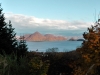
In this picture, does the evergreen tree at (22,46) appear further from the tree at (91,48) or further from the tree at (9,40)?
the tree at (91,48)

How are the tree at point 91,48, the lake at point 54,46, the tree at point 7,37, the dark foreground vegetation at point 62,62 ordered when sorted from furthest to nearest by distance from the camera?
the lake at point 54,46 < the tree at point 7,37 < the tree at point 91,48 < the dark foreground vegetation at point 62,62

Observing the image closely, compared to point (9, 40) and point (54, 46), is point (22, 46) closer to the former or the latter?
point (9, 40)

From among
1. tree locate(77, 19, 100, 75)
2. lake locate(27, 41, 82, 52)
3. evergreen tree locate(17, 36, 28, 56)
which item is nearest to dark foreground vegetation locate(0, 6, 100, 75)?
tree locate(77, 19, 100, 75)

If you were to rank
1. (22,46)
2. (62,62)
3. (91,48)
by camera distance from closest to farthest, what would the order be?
(91,48) → (62,62) → (22,46)

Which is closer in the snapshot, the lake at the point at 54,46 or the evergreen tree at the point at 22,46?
the evergreen tree at the point at 22,46

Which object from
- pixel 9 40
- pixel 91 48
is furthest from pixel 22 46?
pixel 91 48

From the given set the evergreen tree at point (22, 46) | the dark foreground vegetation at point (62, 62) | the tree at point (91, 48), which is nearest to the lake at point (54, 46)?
the evergreen tree at point (22, 46)

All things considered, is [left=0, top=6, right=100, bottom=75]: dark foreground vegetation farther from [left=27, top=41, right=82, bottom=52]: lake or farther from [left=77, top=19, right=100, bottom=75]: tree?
[left=27, top=41, right=82, bottom=52]: lake

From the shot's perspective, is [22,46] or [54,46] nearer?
[22,46]

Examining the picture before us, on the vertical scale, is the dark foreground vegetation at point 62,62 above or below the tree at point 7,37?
below

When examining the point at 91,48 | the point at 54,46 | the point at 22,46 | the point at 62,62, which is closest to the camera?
the point at 91,48

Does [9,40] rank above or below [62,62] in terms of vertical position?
above

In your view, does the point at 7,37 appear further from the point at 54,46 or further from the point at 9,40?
the point at 54,46

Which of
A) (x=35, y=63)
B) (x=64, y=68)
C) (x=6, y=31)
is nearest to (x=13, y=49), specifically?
(x=6, y=31)
